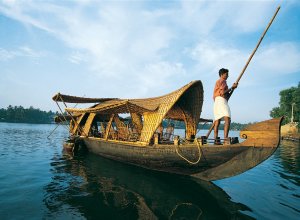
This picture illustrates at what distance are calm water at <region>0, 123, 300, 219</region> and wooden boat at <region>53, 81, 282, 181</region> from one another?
76 cm

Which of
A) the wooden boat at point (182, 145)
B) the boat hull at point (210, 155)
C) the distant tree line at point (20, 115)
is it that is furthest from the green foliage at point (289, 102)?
the distant tree line at point (20, 115)

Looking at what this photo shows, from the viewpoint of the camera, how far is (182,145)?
8.83m

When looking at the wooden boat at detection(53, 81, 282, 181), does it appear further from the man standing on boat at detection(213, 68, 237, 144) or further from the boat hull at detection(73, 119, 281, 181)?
the man standing on boat at detection(213, 68, 237, 144)

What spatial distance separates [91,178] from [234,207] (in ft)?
19.7

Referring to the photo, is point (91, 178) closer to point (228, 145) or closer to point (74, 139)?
point (228, 145)

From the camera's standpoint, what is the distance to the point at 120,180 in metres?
9.48

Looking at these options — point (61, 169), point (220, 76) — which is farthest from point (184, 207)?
point (61, 169)

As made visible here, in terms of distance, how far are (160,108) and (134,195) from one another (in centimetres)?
481

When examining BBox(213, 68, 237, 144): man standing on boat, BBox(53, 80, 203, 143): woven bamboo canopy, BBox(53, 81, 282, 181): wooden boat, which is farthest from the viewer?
BBox(53, 80, 203, 143): woven bamboo canopy

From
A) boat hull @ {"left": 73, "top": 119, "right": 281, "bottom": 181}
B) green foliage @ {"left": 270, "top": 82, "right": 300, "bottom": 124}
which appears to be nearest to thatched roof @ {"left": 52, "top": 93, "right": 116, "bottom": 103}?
boat hull @ {"left": 73, "top": 119, "right": 281, "bottom": 181}

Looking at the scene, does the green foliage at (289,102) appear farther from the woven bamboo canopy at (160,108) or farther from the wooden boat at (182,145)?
the wooden boat at (182,145)

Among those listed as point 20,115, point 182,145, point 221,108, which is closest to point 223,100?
point 221,108

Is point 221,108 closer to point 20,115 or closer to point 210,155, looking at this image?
point 210,155

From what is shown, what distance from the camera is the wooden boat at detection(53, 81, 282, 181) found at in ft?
Result: 23.1
